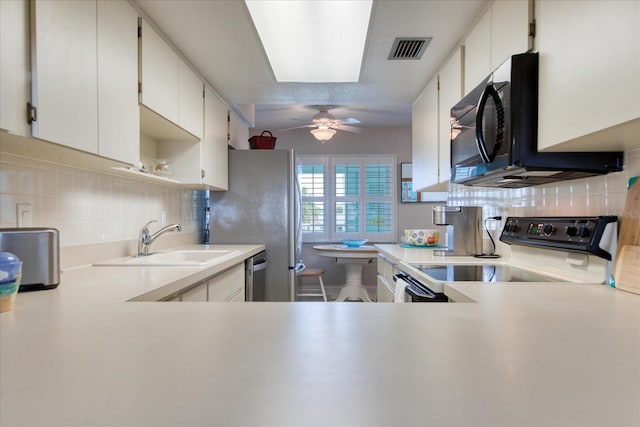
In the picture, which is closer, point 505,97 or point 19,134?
point 19,134

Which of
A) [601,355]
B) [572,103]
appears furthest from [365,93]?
[601,355]

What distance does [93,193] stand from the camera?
1818 millimetres

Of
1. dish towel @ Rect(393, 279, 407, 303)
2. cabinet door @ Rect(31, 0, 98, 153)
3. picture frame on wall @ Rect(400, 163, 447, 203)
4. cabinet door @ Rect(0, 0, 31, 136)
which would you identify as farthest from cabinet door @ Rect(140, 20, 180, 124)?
picture frame on wall @ Rect(400, 163, 447, 203)

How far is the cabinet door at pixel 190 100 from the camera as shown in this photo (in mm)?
2146

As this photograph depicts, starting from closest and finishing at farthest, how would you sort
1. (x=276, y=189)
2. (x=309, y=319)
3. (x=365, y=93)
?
(x=309, y=319), (x=365, y=93), (x=276, y=189)

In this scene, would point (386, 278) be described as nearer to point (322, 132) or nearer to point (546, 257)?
point (546, 257)

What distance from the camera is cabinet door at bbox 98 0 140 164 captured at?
1.40m

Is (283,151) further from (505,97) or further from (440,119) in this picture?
(505,97)

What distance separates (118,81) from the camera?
4.95ft

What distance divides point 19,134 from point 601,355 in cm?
147

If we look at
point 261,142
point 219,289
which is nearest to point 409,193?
point 261,142

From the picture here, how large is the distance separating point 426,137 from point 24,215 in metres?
2.33

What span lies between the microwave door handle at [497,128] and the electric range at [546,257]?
392 mm

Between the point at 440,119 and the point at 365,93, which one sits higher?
the point at 365,93
